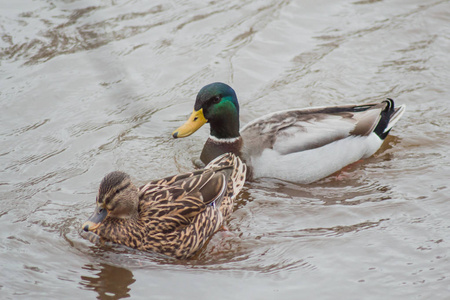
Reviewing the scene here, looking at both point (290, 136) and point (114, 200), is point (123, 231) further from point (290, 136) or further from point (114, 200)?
point (290, 136)

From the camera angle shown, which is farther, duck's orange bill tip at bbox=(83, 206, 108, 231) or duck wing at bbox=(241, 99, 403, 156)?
duck wing at bbox=(241, 99, 403, 156)

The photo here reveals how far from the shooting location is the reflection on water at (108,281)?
574cm

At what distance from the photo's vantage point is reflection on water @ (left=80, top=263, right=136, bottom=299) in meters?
5.74

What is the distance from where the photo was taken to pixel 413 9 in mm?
11727

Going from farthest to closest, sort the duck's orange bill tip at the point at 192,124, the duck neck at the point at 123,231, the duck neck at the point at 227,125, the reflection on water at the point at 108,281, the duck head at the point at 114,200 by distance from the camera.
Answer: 1. the duck neck at the point at 227,125
2. the duck's orange bill tip at the point at 192,124
3. the duck neck at the point at 123,231
4. the duck head at the point at 114,200
5. the reflection on water at the point at 108,281

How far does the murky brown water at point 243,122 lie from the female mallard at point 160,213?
0.15m

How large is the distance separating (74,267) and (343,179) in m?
3.55

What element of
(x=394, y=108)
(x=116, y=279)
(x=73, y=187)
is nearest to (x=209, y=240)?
(x=116, y=279)

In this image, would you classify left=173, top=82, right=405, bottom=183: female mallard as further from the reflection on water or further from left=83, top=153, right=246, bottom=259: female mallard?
the reflection on water

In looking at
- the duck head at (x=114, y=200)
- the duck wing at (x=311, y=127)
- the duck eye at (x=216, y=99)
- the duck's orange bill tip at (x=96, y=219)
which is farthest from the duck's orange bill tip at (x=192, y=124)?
the duck's orange bill tip at (x=96, y=219)

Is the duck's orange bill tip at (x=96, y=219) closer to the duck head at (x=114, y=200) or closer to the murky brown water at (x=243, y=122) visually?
the duck head at (x=114, y=200)

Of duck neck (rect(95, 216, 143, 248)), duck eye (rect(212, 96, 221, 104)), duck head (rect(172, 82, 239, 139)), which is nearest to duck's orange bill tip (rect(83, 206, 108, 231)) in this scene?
duck neck (rect(95, 216, 143, 248))

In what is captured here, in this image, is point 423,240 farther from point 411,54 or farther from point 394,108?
point 411,54

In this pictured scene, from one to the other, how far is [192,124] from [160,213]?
6.21 feet
